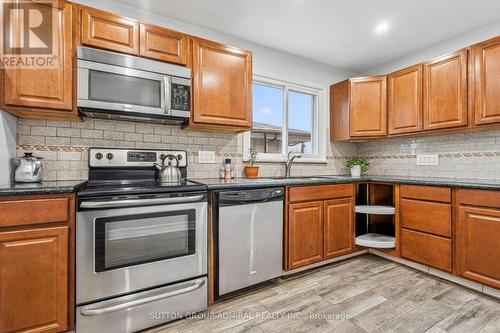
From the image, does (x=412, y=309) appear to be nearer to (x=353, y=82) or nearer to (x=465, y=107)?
(x=465, y=107)

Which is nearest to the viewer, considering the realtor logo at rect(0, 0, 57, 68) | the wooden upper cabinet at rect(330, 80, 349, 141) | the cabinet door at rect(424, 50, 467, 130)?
the realtor logo at rect(0, 0, 57, 68)

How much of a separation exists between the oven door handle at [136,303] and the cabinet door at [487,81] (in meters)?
2.96

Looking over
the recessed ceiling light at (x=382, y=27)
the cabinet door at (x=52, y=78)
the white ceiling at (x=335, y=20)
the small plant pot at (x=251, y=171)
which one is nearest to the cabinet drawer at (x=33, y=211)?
the cabinet door at (x=52, y=78)

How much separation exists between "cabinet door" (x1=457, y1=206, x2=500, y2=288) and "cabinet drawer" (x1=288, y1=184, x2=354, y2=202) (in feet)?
3.30

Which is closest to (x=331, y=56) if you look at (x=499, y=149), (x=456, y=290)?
(x=499, y=149)

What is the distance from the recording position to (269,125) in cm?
317

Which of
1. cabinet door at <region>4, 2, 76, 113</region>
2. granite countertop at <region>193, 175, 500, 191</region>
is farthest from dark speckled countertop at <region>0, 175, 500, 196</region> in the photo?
cabinet door at <region>4, 2, 76, 113</region>

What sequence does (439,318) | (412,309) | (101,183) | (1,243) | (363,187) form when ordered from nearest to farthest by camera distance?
(1,243), (439,318), (412,309), (101,183), (363,187)

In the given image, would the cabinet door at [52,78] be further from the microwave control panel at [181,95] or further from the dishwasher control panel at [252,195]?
the dishwasher control panel at [252,195]

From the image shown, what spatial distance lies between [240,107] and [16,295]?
209 centimetres

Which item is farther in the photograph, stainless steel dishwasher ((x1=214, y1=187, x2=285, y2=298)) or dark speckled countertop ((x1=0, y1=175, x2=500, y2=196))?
stainless steel dishwasher ((x1=214, y1=187, x2=285, y2=298))

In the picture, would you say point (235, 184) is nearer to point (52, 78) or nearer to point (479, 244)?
point (52, 78)

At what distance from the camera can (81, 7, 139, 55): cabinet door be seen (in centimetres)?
181

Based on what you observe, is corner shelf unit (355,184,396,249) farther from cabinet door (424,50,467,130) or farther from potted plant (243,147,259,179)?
potted plant (243,147,259,179)
